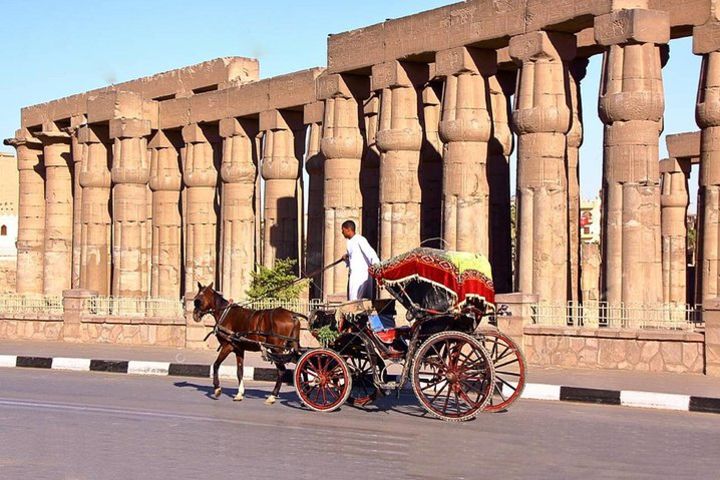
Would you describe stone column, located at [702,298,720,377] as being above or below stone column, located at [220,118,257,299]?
below

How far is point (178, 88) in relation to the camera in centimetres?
3762

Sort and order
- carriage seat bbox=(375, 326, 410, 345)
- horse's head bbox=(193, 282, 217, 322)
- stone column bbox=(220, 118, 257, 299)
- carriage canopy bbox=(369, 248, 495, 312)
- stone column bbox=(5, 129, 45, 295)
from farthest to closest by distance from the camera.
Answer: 1. stone column bbox=(5, 129, 45, 295)
2. stone column bbox=(220, 118, 257, 299)
3. horse's head bbox=(193, 282, 217, 322)
4. carriage seat bbox=(375, 326, 410, 345)
5. carriage canopy bbox=(369, 248, 495, 312)

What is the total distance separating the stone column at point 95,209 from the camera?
124 ft

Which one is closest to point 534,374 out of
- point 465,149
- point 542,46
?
point 542,46

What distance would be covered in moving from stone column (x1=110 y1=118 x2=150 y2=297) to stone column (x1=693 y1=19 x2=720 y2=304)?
17576 millimetres

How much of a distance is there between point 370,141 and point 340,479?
22179 mm


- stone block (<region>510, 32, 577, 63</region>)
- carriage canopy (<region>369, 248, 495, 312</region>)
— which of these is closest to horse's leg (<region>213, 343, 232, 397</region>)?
carriage canopy (<region>369, 248, 495, 312</region>)

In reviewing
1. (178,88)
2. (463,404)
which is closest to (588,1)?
(463,404)

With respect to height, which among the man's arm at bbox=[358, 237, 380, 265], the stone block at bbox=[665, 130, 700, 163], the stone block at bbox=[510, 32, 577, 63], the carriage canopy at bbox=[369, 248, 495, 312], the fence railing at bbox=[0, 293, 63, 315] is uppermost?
the stone block at bbox=[510, 32, 577, 63]

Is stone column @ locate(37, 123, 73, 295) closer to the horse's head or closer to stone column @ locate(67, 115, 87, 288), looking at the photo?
stone column @ locate(67, 115, 87, 288)

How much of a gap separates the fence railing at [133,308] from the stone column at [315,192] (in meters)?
6.76

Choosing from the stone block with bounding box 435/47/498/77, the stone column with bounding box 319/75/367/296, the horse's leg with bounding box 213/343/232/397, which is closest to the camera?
the horse's leg with bounding box 213/343/232/397

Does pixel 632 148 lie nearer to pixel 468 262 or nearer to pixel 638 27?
pixel 638 27

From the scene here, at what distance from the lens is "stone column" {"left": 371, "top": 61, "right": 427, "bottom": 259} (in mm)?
26344
